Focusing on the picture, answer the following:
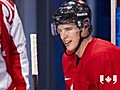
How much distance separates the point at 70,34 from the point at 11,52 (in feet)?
1.19

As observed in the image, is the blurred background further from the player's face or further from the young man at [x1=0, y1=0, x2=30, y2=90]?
the player's face

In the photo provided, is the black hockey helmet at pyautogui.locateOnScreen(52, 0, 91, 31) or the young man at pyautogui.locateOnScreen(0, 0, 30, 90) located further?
the young man at pyautogui.locateOnScreen(0, 0, 30, 90)

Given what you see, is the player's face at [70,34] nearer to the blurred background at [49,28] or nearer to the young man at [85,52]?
the young man at [85,52]

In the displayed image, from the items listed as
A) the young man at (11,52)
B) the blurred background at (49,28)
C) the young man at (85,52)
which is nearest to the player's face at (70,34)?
the young man at (85,52)

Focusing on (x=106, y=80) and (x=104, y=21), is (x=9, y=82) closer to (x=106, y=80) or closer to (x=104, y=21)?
(x=106, y=80)

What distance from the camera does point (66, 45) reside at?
168 cm

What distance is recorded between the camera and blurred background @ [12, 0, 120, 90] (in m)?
2.95

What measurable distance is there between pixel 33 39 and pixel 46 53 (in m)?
0.86

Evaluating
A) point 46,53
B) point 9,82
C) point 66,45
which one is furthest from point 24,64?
point 46,53

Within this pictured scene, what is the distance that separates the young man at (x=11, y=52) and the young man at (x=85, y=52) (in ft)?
0.80

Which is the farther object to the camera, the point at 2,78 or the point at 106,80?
the point at 2,78

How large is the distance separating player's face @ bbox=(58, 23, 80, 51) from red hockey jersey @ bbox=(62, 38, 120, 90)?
0.25ft

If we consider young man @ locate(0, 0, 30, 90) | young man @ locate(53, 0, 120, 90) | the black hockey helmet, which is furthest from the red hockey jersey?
young man @ locate(0, 0, 30, 90)

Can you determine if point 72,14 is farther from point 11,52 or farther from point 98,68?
point 11,52
